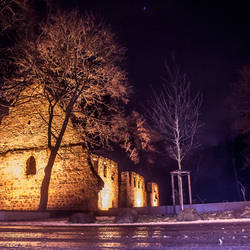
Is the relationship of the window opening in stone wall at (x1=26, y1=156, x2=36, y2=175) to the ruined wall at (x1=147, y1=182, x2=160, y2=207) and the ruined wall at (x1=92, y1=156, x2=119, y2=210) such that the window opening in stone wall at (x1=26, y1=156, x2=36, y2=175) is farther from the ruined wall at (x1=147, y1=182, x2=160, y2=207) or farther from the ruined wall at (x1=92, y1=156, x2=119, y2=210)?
the ruined wall at (x1=147, y1=182, x2=160, y2=207)

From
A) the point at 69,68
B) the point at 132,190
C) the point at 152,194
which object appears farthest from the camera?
the point at 152,194

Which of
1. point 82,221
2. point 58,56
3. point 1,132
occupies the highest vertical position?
point 58,56

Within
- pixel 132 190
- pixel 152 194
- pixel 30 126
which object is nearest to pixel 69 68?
pixel 30 126

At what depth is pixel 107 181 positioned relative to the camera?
75.3ft

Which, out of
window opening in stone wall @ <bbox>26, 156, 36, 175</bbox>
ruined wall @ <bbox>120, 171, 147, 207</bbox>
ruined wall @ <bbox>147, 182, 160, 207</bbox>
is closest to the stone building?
window opening in stone wall @ <bbox>26, 156, 36, 175</bbox>

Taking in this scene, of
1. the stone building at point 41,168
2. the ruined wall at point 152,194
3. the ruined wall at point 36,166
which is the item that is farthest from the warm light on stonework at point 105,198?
the ruined wall at point 152,194

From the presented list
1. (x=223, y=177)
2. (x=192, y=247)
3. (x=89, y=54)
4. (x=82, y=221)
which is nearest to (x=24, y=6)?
(x=89, y=54)

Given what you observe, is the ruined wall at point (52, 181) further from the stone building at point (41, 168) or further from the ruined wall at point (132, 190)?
the ruined wall at point (132, 190)

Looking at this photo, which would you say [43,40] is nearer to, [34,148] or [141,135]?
[34,148]

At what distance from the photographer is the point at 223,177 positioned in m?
44.4

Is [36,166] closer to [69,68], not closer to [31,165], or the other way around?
[31,165]

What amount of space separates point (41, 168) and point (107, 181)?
500 centimetres

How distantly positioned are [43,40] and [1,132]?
32.0 ft

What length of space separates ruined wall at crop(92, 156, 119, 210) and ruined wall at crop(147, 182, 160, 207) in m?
10.4
